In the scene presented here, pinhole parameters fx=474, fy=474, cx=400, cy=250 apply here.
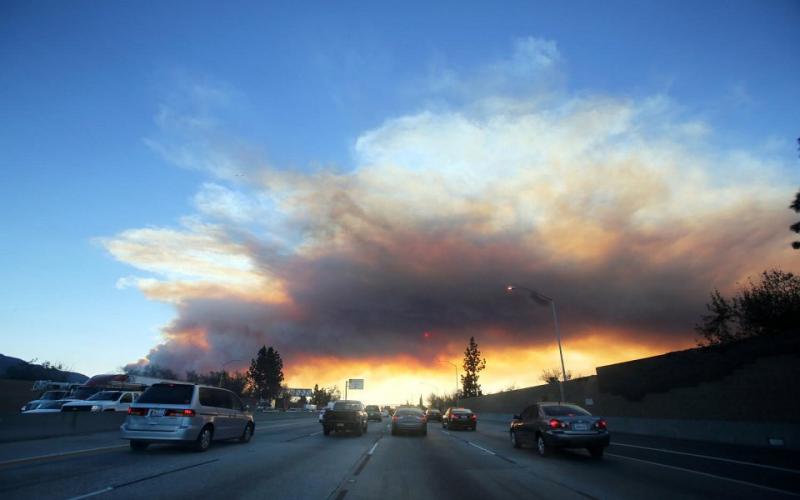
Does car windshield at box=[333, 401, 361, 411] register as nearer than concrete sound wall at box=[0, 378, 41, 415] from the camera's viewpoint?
Yes

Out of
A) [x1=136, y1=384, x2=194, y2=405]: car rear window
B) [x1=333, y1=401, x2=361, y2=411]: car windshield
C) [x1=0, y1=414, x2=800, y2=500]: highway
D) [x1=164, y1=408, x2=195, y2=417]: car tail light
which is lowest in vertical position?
[x1=0, y1=414, x2=800, y2=500]: highway

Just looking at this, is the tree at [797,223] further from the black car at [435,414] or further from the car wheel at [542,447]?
the black car at [435,414]

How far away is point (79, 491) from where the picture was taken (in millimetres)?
8023

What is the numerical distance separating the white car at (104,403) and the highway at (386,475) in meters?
13.5

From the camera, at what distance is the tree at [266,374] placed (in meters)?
147

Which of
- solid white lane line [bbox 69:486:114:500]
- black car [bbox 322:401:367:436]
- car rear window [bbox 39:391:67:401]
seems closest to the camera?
solid white lane line [bbox 69:486:114:500]

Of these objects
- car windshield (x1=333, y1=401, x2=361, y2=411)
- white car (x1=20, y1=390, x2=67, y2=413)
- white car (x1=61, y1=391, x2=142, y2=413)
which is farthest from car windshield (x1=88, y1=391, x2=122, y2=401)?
car windshield (x1=333, y1=401, x2=361, y2=411)

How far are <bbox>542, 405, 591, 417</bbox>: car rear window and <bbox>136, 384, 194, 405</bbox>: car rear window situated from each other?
1150 cm

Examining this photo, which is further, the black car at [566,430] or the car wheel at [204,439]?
the car wheel at [204,439]

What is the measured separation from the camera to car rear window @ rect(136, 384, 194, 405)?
14.6 meters

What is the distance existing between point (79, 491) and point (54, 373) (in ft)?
462

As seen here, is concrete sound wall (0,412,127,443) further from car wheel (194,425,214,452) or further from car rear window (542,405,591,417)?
car rear window (542,405,591,417)

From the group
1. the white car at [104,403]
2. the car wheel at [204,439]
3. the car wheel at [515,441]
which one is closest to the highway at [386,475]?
the car wheel at [204,439]

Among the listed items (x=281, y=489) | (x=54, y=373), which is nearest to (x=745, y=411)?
(x=281, y=489)
